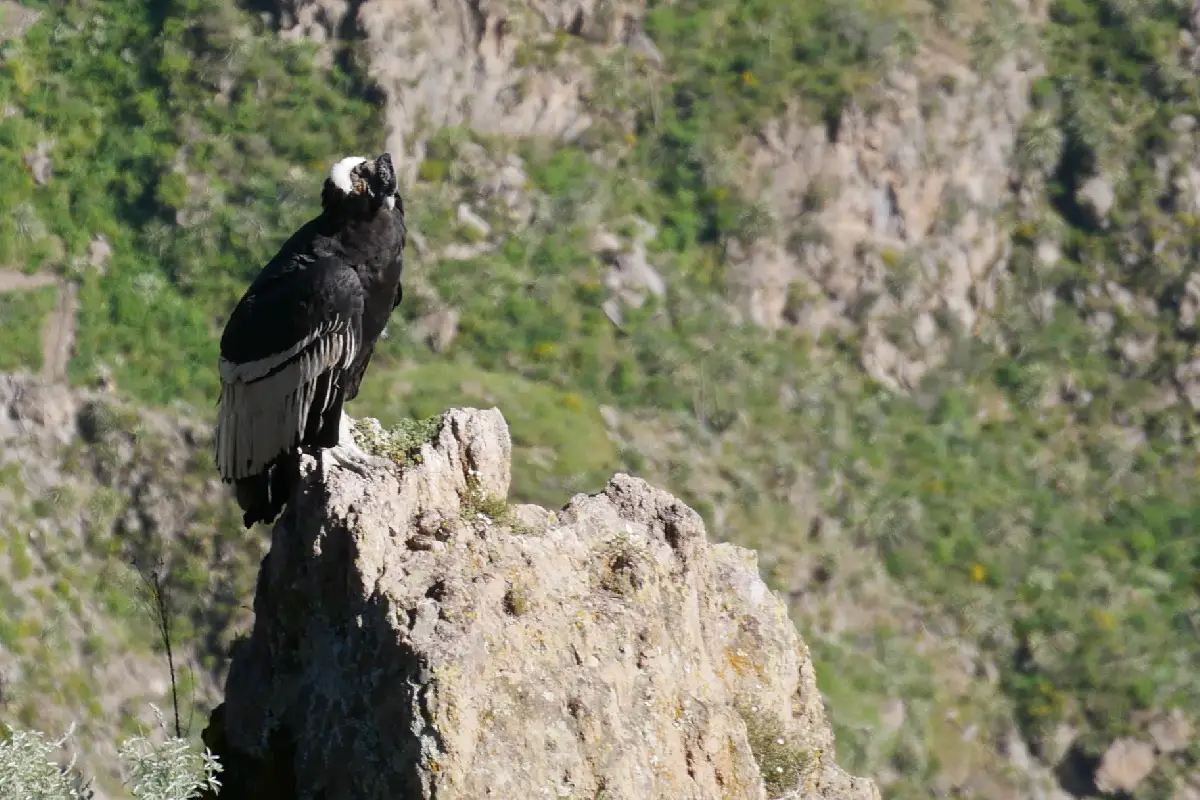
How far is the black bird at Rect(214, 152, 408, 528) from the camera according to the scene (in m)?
10.9

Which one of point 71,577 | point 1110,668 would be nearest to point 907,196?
point 1110,668

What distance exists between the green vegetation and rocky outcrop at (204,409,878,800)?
12961 mm

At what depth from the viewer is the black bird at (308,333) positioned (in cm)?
1091

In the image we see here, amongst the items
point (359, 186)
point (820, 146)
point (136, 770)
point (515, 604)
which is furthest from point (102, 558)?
point (515, 604)

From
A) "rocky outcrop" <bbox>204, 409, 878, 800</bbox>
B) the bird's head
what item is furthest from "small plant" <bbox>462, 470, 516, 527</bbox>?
the bird's head

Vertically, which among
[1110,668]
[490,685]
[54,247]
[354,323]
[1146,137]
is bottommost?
[1110,668]

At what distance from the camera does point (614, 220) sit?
2911cm

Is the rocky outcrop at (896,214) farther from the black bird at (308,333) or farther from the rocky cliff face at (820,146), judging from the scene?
the black bird at (308,333)

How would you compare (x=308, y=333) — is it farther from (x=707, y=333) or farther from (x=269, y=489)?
(x=707, y=333)

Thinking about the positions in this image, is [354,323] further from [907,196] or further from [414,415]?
[907,196]

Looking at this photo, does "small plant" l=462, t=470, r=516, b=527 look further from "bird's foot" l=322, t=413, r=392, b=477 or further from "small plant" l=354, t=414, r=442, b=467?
"bird's foot" l=322, t=413, r=392, b=477

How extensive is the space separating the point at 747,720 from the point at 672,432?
1601 centimetres

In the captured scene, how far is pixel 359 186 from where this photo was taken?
10875 millimetres

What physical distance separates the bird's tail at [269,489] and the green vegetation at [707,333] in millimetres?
12576
